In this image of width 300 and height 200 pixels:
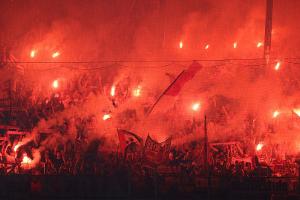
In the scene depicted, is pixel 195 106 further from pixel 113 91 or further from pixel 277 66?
pixel 277 66

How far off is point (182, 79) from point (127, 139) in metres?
5.10

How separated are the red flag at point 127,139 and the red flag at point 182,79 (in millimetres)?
3150

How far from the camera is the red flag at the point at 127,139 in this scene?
17.0 m

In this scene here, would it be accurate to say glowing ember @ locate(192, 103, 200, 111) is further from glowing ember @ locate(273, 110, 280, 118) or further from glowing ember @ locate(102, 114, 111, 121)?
glowing ember @ locate(102, 114, 111, 121)

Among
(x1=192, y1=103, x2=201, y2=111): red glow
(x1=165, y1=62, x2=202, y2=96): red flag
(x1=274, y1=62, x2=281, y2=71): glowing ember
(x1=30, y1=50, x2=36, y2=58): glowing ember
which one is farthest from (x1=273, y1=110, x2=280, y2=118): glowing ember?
(x1=30, y1=50, x2=36, y2=58): glowing ember

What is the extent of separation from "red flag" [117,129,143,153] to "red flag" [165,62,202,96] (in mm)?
3150

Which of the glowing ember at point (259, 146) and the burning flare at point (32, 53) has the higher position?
the burning flare at point (32, 53)

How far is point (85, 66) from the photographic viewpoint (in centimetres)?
2269

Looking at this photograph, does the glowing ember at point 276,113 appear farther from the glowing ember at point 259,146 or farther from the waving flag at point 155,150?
the waving flag at point 155,150

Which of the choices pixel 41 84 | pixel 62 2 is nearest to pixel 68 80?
pixel 41 84

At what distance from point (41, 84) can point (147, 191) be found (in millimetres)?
9816

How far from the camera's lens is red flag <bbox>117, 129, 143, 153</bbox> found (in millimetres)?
17047

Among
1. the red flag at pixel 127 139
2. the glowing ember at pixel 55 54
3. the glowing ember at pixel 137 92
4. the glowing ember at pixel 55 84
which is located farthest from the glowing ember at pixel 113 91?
the glowing ember at pixel 55 54

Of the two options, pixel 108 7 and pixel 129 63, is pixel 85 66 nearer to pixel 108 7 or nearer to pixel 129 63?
pixel 129 63
